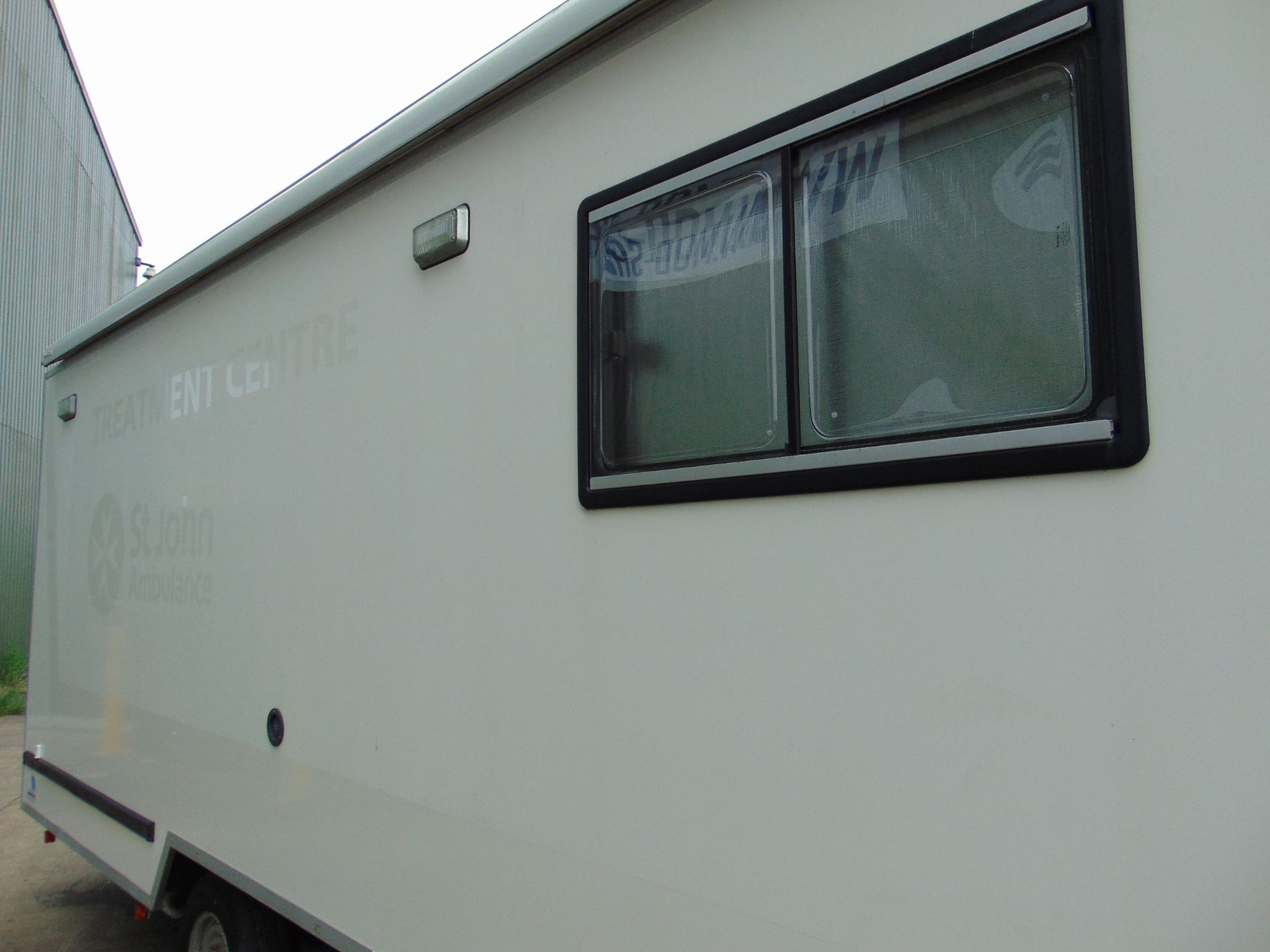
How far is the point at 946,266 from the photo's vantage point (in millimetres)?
1491

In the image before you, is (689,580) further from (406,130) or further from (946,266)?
(406,130)

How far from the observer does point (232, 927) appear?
3123mm

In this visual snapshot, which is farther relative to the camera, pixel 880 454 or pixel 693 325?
pixel 693 325

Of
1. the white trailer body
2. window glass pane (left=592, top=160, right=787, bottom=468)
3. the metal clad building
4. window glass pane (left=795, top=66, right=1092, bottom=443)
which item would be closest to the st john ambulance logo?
the white trailer body

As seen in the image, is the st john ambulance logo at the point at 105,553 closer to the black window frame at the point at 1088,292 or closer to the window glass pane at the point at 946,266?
the black window frame at the point at 1088,292

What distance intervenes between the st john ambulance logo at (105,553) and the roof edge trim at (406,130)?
2.82 feet

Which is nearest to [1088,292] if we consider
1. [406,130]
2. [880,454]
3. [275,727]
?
[880,454]

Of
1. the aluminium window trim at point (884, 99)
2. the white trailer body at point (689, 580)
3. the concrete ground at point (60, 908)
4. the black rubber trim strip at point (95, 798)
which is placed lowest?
the concrete ground at point (60, 908)

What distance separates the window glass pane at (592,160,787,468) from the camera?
173 centimetres

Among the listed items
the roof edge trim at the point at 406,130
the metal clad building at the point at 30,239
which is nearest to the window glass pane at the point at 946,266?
the roof edge trim at the point at 406,130

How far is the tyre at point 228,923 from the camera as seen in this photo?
2980 millimetres

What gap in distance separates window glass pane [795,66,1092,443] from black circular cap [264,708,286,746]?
6.52 feet

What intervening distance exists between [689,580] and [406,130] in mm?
1491

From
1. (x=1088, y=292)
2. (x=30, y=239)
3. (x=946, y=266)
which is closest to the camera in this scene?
(x=1088, y=292)
